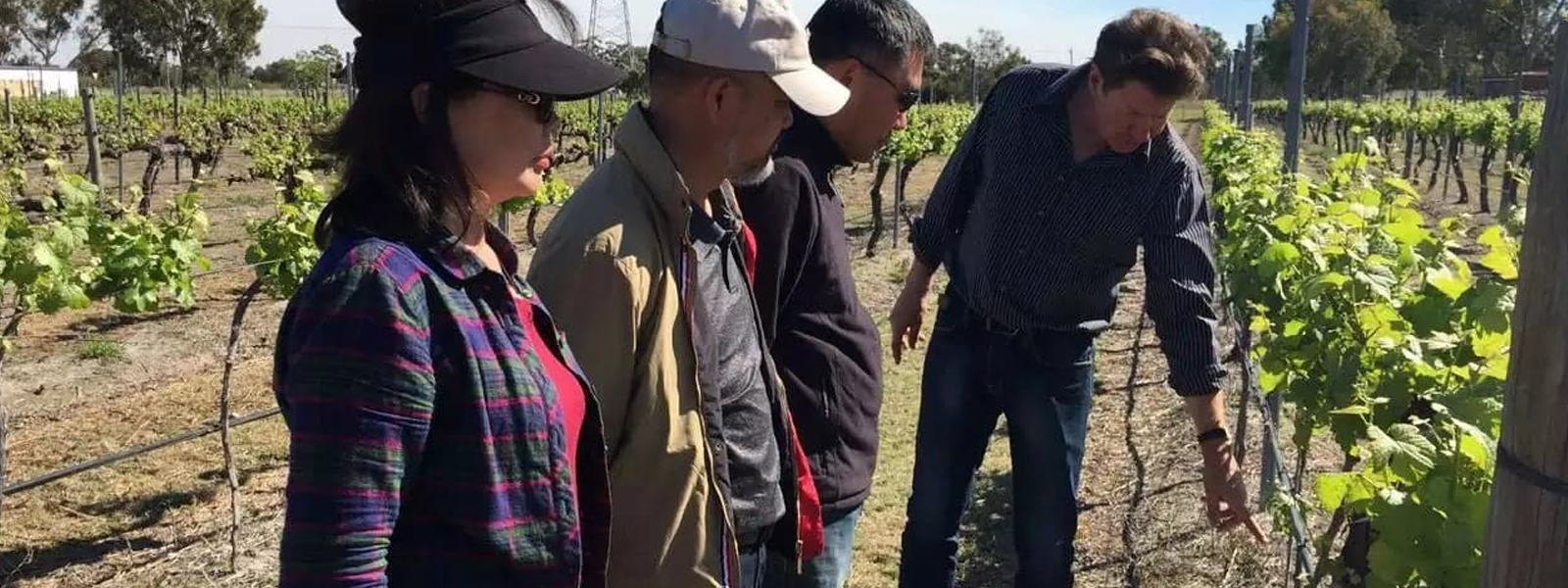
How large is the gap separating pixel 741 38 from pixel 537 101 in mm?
421

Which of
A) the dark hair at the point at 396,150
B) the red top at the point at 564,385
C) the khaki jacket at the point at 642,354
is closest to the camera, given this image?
the dark hair at the point at 396,150

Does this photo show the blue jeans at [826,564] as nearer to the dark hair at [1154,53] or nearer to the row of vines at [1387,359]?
the row of vines at [1387,359]

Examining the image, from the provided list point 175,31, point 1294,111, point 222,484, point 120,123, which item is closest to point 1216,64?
point 1294,111

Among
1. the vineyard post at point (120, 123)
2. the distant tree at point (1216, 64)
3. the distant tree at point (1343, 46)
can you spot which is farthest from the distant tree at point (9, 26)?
the distant tree at point (1343, 46)

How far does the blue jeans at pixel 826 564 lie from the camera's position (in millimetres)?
2488

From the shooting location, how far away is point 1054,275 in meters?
3.15

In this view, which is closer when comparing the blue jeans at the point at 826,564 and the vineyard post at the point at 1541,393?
the vineyard post at the point at 1541,393

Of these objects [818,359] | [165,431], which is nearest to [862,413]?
[818,359]

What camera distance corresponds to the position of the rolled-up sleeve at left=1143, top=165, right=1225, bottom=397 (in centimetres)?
286

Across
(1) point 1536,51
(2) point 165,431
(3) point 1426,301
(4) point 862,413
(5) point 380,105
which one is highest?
(1) point 1536,51

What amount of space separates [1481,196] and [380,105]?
2010cm

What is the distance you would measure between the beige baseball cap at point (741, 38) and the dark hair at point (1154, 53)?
1300 millimetres

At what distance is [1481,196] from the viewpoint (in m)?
18.2

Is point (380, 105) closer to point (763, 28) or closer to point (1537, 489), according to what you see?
point (763, 28)
